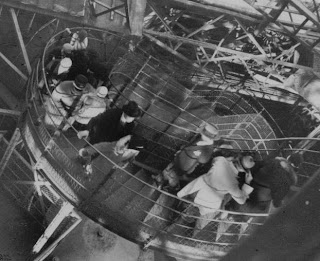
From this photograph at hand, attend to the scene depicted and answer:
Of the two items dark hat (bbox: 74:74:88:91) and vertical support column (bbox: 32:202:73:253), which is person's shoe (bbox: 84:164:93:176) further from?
dark hat (bbox: 74:74:88:91)

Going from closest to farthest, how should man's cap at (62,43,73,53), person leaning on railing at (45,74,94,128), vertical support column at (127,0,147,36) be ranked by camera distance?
1. person leaning on railing at (45,74,94,128)
2. vertical support column at (127,0,147,36)
3. man's cap at (62,43,73,53)

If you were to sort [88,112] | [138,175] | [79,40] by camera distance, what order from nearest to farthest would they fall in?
1. [88,112]
2. [138,175]
3. [79,40]

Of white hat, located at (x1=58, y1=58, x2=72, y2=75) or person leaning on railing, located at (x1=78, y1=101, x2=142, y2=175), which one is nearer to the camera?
person leaning on railing, located at (x1=78, y1=101, x2=142, y2=175)

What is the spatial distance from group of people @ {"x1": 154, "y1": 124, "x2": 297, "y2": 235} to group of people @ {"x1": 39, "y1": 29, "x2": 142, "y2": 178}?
135 centimetres

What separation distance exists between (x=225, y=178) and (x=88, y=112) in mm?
3403

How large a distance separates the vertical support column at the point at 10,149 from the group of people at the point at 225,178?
4.46 m

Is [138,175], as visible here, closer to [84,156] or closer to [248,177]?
[84,156]

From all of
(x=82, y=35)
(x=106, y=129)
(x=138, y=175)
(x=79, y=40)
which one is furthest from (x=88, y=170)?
(x=82, y=35)

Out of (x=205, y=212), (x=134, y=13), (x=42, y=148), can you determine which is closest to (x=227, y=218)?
(x=205, y=212)

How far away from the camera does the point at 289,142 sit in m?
15.6

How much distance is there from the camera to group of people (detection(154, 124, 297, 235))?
28.2 ft

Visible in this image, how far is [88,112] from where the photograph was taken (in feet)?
30.3

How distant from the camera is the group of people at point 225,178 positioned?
8.59 m

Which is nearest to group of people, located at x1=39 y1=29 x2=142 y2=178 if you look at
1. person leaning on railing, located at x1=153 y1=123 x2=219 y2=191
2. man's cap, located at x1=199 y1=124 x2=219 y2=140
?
person leaning on railing, located at x1=153 y1=123 x2=219 y2=191
